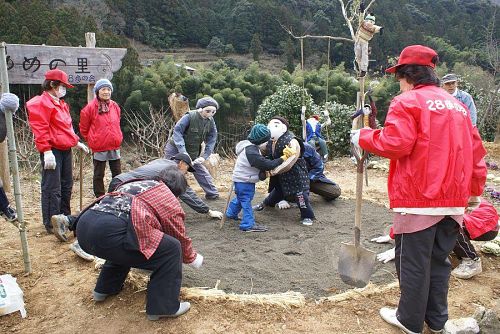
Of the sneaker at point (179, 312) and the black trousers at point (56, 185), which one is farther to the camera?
the black trousers at point (56, 185)

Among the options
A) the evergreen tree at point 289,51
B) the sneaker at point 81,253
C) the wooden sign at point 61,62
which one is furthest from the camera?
the evergreen tree at point 289,51

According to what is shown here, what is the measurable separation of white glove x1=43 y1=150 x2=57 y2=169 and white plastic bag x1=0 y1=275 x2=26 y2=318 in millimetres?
1258

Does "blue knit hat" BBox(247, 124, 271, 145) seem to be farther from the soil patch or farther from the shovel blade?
the shovel blade

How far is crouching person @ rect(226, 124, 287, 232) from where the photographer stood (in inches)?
183

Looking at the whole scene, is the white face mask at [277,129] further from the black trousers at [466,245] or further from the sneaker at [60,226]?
the sneaker at [60,226]

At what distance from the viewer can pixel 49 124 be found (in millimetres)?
4305

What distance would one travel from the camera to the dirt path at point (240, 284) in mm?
3037

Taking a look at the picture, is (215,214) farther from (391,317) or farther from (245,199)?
(391,317)

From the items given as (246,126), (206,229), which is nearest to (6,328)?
(206,229)

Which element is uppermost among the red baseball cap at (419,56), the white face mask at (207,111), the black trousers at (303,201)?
the red baseball cap at (419,56)

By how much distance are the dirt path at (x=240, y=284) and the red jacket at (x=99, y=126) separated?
1.12 m

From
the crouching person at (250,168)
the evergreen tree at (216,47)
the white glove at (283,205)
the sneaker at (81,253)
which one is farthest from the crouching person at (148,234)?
the evergreen tree at (216,47)

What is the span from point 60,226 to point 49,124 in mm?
989

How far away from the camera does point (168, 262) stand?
290 centimetres
